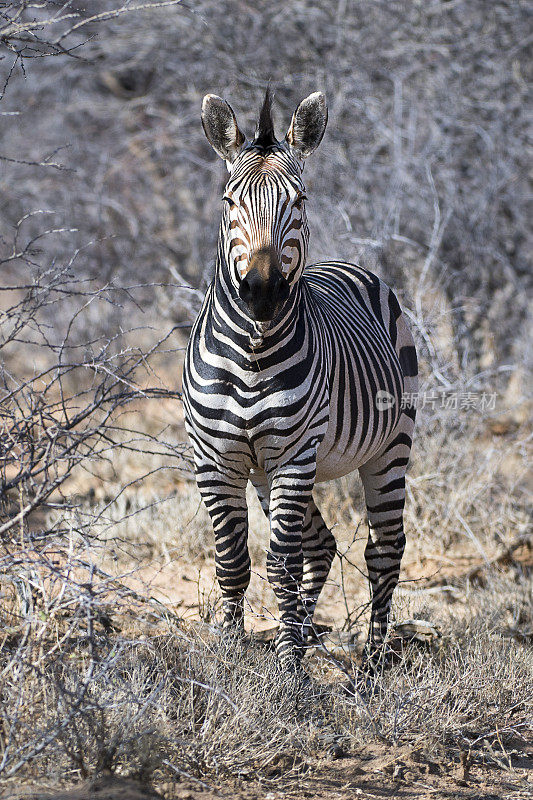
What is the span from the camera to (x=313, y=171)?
8.34 meters

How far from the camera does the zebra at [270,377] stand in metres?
3.51

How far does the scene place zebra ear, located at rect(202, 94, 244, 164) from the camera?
3.70 m

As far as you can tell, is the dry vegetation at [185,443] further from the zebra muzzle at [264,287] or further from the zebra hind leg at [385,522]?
the zebra muzzle at [264,287]

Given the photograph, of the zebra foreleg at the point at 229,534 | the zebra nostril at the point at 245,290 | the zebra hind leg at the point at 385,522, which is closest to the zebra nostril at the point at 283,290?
the zebra nostril at the point at 245,290

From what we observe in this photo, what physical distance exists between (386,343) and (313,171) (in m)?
4.07

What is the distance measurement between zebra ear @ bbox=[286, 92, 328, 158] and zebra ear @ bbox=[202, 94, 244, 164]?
239 millimetres

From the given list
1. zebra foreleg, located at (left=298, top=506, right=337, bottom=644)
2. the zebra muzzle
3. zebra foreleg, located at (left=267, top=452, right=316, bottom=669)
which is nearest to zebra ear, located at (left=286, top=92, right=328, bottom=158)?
the zebra muzzle

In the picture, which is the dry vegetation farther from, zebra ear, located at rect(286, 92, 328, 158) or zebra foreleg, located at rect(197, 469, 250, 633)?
zebra ear, located at rect(286, 92, 328, 158)

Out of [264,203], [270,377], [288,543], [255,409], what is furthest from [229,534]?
[264,203]

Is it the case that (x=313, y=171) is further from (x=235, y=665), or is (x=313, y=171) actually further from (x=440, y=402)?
(x=235, y=665)

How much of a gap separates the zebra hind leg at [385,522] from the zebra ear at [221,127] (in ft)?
5.81

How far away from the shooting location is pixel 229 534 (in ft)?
12.8

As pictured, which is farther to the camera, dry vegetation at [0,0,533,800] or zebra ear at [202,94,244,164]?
zebra ear at [202,94,244,164]

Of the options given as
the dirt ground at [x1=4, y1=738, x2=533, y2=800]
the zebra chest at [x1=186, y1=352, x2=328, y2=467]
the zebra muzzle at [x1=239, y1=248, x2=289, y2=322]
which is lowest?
the dirt ground at [x1=4, y1=738, x2=533, y2=800]
